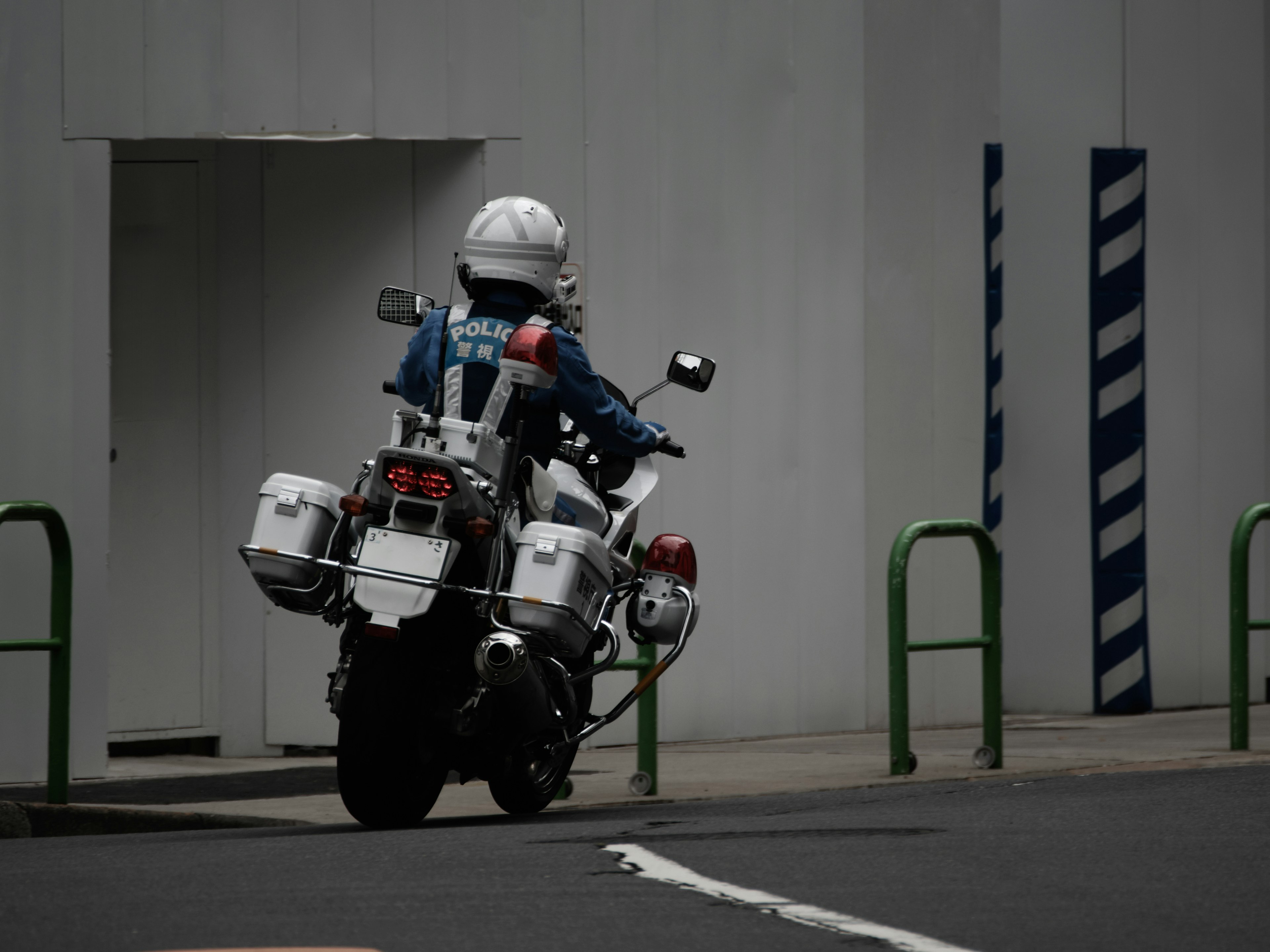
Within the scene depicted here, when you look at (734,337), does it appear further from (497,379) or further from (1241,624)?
(497,379)

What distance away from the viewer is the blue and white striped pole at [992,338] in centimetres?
1005

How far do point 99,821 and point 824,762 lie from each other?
3.09 meters

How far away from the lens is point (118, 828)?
23.9 feet

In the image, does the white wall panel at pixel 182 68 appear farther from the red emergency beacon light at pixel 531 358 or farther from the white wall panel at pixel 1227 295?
the white wall panel at pixel 1227 295

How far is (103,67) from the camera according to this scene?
8383 millimetres

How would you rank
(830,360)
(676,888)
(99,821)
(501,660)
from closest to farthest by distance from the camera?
(676,888) → (501,660) → (99,821) → (830,360)

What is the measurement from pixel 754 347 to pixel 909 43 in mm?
1784

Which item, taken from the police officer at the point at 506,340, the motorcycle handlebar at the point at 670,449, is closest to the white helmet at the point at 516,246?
the police officer at the point at 506,340

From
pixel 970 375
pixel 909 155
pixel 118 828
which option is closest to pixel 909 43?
pixel 909 155

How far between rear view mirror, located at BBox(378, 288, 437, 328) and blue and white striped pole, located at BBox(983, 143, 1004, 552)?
4.36 m

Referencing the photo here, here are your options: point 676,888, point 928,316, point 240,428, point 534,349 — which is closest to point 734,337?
point 928,316

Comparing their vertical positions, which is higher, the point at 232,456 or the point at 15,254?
the point at 15,254

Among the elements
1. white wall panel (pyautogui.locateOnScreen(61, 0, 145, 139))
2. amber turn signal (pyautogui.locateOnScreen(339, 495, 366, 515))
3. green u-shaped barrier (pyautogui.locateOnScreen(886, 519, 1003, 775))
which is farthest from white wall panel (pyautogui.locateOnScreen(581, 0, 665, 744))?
amber turn signal (pyautogui.locateOnScreen(339, 495, 366, 515))

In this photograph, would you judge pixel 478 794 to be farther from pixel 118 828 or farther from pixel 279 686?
pixel 279 686
